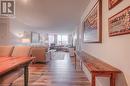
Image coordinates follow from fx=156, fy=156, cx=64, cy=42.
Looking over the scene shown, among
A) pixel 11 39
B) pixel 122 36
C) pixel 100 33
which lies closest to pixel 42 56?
pixel 11 39

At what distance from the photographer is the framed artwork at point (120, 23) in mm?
1718

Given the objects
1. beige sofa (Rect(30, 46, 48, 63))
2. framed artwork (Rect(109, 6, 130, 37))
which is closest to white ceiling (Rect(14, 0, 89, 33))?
beige sofa (Rect(30, 46, 48, 63))

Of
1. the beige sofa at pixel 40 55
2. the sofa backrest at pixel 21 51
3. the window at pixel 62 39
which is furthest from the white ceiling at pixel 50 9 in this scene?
the window at pixel 62 39

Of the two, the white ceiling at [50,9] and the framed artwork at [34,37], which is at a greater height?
the white ceiling at [50,9]

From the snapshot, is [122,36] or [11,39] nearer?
[122,36]

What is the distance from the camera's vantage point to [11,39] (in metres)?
7.95

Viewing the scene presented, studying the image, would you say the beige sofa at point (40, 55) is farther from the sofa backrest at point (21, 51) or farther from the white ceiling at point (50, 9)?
the sofa backrest at point (21, 51)

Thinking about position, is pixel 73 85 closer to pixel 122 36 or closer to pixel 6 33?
pixel 122 36

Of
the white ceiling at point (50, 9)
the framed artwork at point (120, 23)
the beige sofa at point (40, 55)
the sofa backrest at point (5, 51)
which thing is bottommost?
the beige sofa at point (40, 55)

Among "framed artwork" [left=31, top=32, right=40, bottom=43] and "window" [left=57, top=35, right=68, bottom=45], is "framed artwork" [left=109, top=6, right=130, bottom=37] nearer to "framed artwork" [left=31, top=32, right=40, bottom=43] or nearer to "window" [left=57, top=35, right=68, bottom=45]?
"framed artwork" [left=31, top=32, right=40, bottom=43]

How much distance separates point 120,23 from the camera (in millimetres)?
1923

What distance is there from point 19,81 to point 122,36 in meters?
3.17

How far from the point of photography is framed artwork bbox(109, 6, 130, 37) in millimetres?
1718

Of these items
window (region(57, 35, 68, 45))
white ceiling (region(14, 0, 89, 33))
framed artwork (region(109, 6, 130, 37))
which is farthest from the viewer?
window (region(57, 35, 68, 45))
